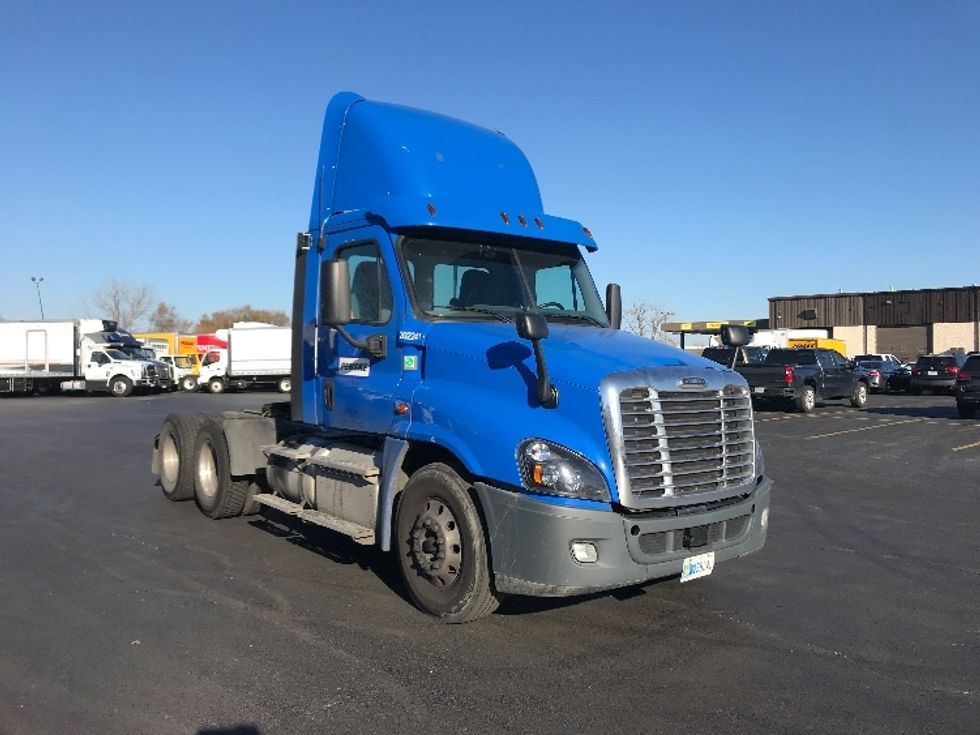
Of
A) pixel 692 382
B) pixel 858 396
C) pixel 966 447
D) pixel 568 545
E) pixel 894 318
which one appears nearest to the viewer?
pixel 568 545

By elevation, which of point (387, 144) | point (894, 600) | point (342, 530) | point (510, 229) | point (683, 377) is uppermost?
point (387, 144)

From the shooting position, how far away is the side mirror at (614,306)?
6.75 metres

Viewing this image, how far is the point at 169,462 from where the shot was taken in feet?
31.4

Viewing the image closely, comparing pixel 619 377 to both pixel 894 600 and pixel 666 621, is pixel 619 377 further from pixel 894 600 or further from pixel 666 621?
pixel 894 600

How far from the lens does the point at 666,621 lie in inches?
213

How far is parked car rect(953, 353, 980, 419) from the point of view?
21297 mm

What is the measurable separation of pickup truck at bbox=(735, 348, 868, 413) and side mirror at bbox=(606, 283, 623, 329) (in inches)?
658

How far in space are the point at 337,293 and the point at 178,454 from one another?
459 cm

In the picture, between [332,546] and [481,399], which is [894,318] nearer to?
[332,546]

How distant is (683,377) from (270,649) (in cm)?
302

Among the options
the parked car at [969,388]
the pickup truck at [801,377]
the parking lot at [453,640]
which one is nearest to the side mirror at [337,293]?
the parking lot at [453,640]

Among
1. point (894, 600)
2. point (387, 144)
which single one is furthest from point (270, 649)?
point (894, 600)

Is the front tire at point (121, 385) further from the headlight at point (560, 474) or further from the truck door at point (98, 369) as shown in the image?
the headlight at point (560, 474)

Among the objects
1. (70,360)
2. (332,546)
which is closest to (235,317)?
(70,360)
